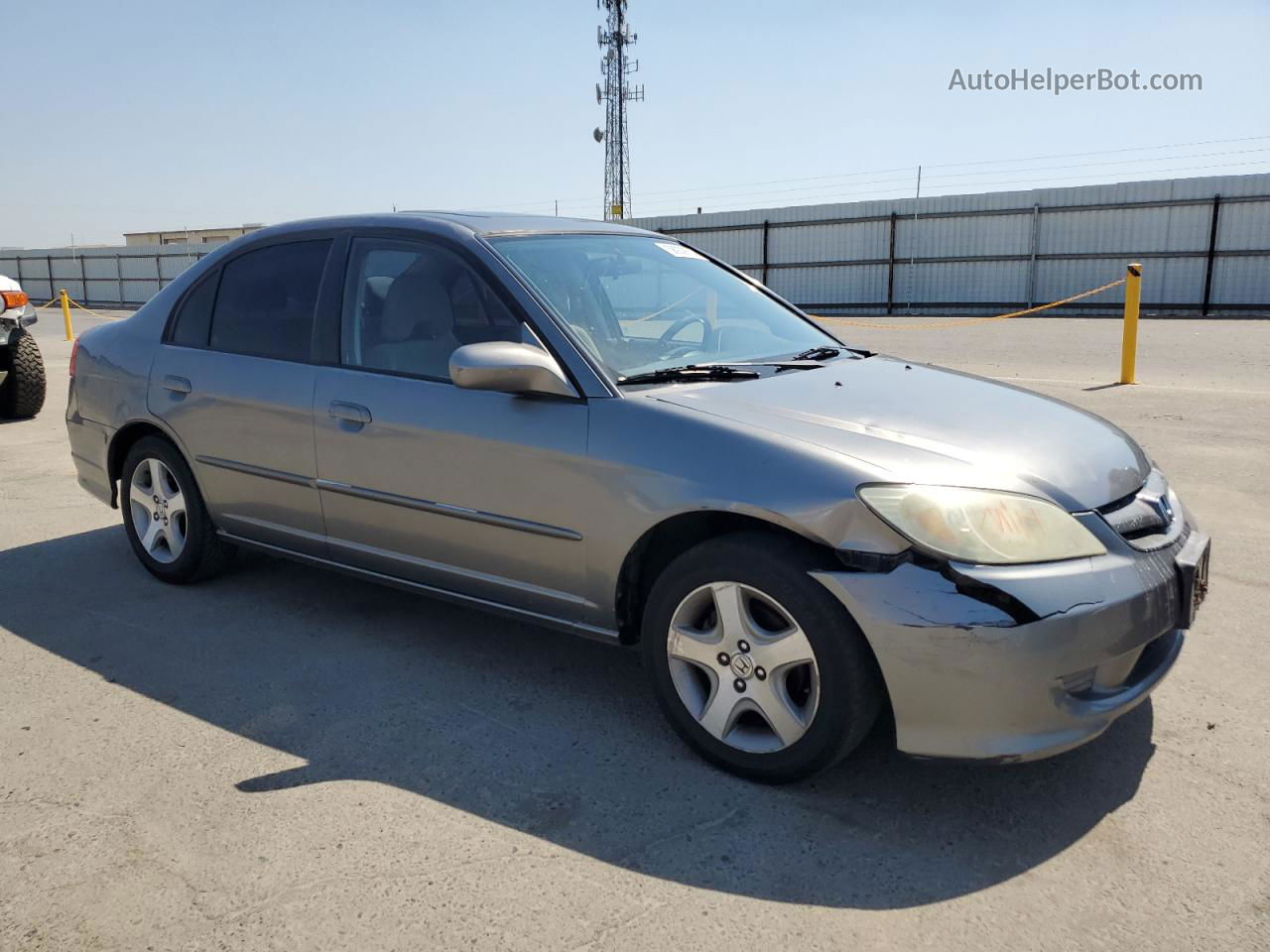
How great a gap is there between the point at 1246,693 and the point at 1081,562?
1266 mm

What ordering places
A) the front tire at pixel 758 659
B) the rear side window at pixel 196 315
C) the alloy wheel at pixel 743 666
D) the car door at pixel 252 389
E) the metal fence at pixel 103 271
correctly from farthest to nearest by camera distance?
the metal fence at pixel 103 271
the rear side window at pixel 196 315
the car door at pixel 252 389
the alloy wheel at pixel 743 666
the front tire at pixel 758 659

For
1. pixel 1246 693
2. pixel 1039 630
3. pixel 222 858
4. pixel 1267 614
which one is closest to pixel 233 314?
pixel 222 858

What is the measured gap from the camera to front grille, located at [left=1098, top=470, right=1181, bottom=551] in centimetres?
278

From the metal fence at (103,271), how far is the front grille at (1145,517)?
3960 cm

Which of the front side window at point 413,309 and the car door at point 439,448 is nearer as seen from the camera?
the car door at point 439,448

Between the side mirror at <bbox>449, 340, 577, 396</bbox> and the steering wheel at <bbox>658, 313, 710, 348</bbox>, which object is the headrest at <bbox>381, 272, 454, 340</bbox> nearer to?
the side mirror at <bbox>449, 340, 577, 396</bbox>

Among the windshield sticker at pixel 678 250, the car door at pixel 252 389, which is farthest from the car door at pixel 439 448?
the windshield sticker at pixel 678 250

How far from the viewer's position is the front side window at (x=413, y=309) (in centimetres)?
355

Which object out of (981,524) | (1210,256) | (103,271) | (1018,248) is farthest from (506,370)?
(103,271)

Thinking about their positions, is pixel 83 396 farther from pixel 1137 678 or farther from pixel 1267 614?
pixel 1267 614

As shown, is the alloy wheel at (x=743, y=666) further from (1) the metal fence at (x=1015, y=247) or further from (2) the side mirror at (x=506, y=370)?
(1) the metal fence at (x=1015, y=247)

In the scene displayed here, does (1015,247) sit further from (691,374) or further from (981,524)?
(981,524)

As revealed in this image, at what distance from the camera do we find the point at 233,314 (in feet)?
14.3

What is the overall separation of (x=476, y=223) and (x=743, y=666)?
1.94 metres
